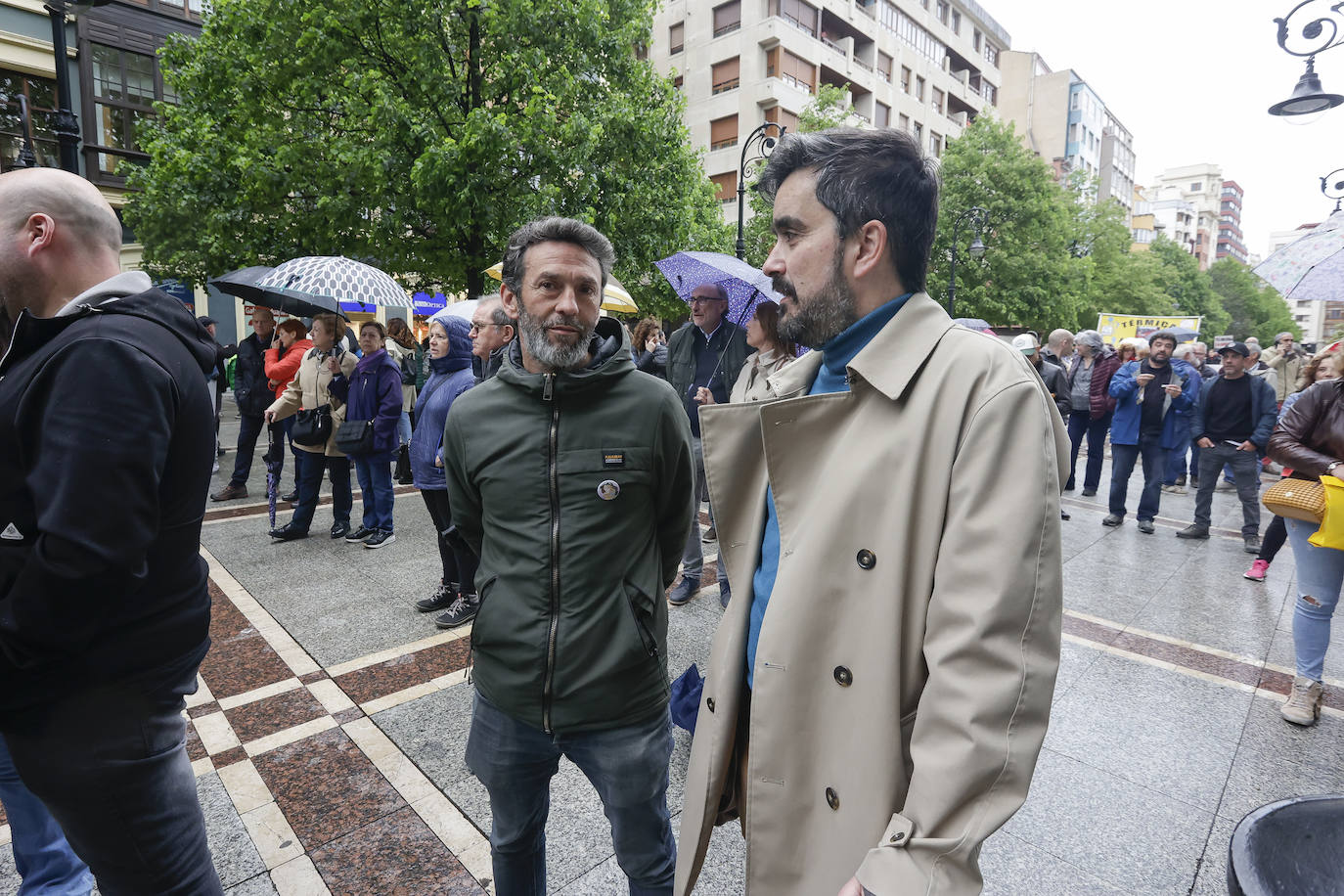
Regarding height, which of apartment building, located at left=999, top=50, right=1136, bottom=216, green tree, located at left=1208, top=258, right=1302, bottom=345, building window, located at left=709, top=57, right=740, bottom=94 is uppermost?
apartment building, located at left=999, top=50, right=1136, bottom=216

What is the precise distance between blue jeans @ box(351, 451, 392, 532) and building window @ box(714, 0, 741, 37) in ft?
103

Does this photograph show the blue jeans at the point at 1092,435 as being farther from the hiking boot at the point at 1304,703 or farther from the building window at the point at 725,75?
the building window at the point at 725,75

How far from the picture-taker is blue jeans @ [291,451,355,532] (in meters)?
6.71

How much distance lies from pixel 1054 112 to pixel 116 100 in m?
59.3

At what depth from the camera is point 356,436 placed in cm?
621

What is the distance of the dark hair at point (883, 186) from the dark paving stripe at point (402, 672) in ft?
10.9

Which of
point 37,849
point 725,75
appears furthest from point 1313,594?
point 725,75

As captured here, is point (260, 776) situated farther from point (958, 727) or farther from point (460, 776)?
point (958, 727)

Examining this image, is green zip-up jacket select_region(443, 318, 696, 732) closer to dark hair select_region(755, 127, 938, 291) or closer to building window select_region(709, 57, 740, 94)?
dark hair select_region(755, 127, 938, 291)

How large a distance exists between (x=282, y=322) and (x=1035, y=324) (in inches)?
1081

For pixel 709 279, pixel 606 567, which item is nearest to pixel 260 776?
pixel 606 567

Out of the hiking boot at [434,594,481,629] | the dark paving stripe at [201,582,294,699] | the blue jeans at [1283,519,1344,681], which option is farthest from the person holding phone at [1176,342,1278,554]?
the dark paving stripe at [201,582,294,699]

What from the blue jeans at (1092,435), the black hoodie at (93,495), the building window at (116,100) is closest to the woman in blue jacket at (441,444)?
the black hoodie at (93,495)

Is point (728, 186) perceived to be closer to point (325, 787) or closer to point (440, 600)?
point (440, 600)
